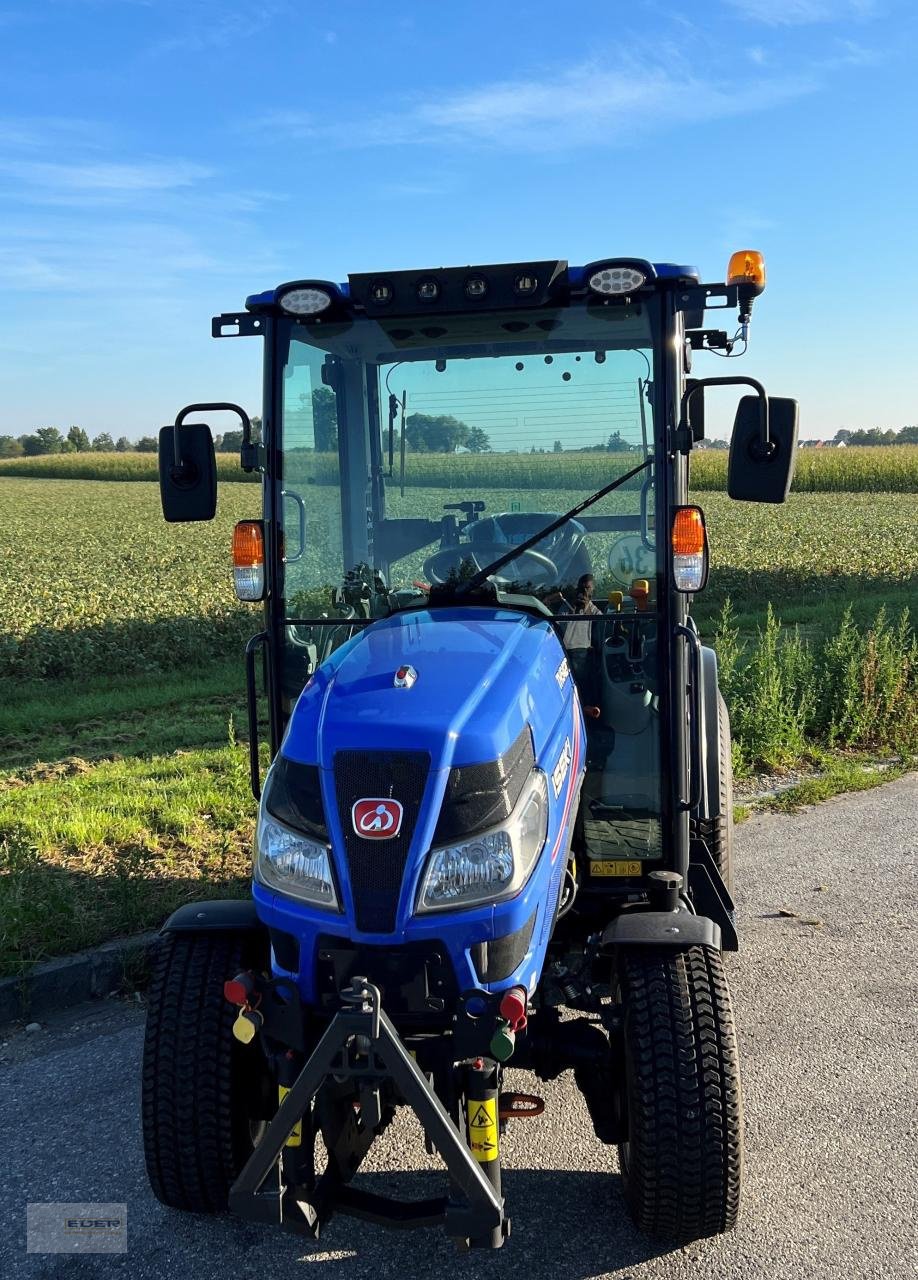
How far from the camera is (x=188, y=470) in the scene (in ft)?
11.7

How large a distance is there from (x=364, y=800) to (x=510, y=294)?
5.63ft

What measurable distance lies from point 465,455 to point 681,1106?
2.16m

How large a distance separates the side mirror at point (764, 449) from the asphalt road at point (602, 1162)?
1904 mm

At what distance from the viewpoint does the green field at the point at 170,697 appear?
4891 millimetres

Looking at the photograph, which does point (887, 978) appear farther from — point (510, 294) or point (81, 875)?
point (81, 875)

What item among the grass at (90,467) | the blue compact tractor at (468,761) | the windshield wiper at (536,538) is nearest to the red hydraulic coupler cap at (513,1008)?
the blue compact tractor at (468,761)

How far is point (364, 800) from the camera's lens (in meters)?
2.47

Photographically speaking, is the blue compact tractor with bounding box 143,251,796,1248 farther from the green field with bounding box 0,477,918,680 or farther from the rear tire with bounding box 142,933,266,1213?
the green field with bounding box 0,477,918,680

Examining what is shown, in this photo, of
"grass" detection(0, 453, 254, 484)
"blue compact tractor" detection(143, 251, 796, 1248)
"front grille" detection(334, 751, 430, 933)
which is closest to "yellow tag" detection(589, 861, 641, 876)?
"blue compact tractor" detection(143, 251, 796, 1248)

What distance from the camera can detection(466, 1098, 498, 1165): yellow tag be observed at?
7.97ft

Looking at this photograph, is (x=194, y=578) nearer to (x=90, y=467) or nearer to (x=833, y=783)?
(x=833, y=783)
